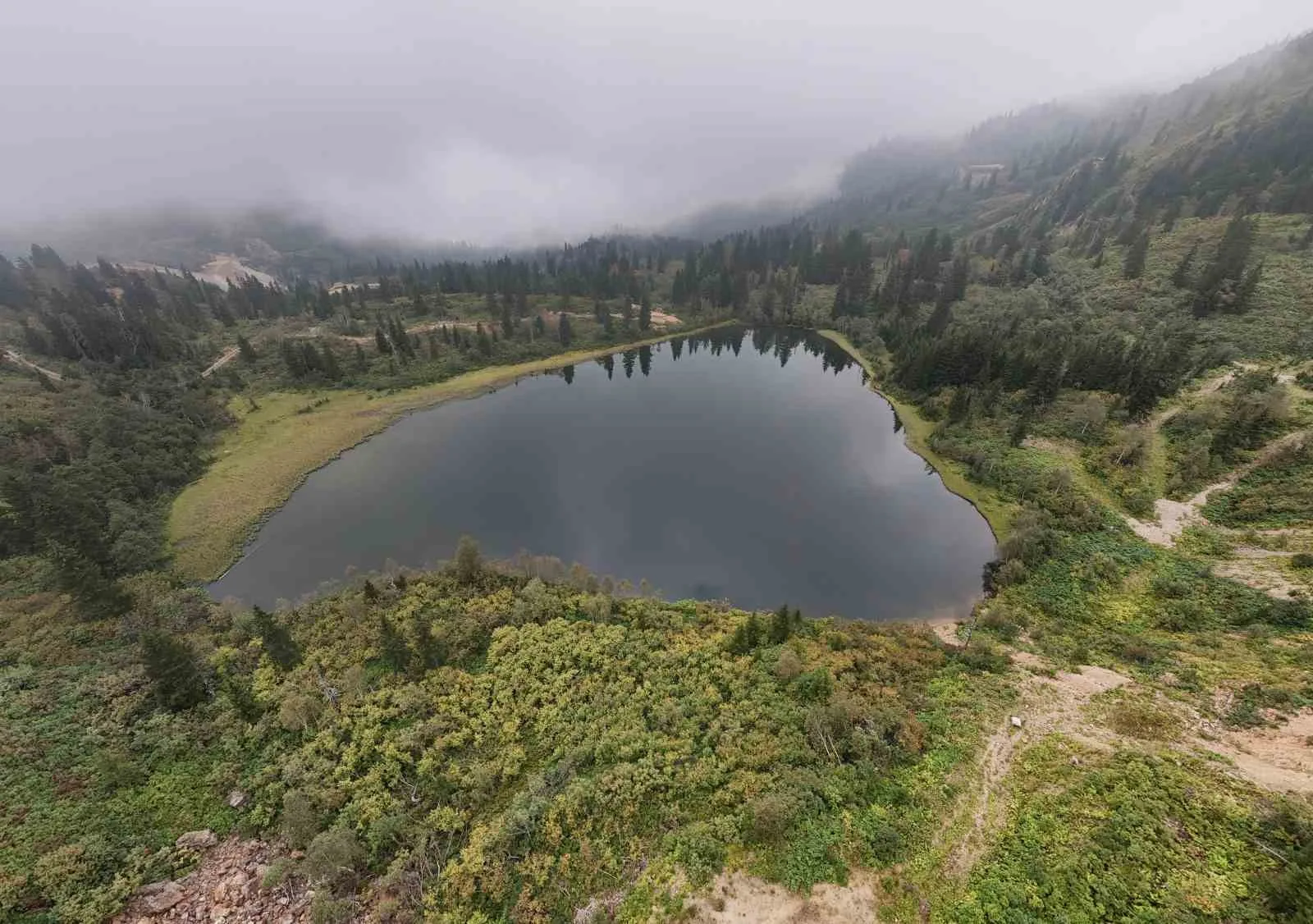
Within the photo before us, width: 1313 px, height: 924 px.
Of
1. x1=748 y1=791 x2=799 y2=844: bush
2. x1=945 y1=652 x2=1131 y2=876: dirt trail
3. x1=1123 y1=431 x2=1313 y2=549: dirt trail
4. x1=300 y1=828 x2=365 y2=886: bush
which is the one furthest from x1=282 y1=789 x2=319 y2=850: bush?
x1=1123 y1=431 x2=1313 y2=549: dirt trail

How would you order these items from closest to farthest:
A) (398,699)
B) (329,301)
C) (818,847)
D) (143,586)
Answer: (818,847) → (398,699) → (143,586) → (329,301)

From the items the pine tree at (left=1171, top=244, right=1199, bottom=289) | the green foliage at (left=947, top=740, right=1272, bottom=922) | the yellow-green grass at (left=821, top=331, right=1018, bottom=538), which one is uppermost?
the pine tree at (left=1171, top=244, right=1199, bottom=289)

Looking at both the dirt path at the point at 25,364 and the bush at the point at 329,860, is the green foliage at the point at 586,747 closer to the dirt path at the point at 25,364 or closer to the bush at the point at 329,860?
the bush at the point at 329,860

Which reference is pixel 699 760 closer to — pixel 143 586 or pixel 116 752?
pixel 116 752

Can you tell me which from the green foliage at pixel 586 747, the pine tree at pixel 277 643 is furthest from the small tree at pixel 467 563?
the pine tree at pixel 277 643

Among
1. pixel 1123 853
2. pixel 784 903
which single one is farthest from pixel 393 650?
pixel 1123 853

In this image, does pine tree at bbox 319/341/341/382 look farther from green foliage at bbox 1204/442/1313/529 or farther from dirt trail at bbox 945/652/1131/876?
green foliage at bbox 1204/442/1313/529

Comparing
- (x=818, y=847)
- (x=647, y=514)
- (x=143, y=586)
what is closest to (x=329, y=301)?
(x=143, y=586)
